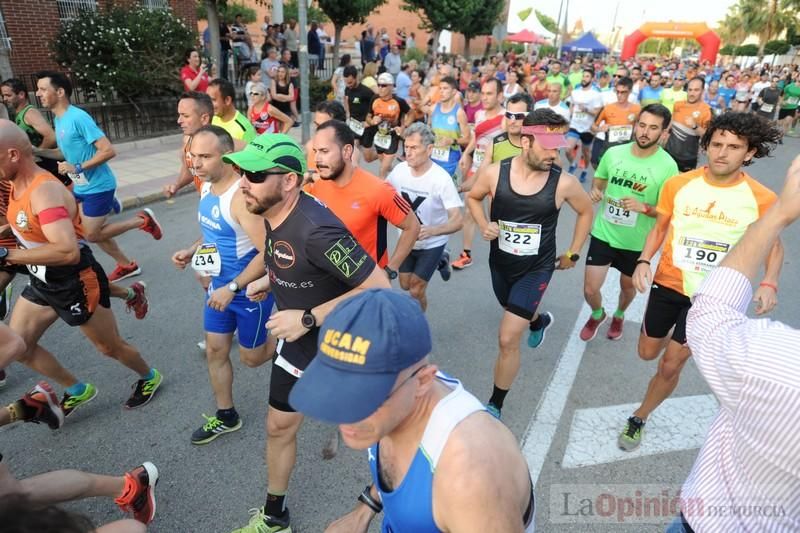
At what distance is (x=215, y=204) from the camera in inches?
127

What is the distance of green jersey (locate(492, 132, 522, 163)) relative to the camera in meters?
5.84

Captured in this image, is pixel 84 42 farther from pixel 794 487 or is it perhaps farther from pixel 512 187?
pixel 794 487

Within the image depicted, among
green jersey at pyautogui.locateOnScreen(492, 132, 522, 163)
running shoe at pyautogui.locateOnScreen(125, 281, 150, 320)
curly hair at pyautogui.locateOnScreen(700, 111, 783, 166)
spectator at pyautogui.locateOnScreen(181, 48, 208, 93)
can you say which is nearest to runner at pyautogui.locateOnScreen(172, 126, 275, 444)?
running shoe at pyautogui.locateOnScreen(125, 281, 150, 320)

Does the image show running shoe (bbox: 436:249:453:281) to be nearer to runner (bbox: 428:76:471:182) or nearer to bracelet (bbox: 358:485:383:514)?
runner (bbox: 428:76:471:182)

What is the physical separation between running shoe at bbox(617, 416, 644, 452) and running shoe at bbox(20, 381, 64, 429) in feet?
12.1

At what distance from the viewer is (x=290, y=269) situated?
249cm

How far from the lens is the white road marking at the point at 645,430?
10.8ft

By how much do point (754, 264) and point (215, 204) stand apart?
2817 mm

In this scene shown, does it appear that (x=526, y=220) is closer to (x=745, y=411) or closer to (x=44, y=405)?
(x=745, y=411)

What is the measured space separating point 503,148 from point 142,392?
439cm

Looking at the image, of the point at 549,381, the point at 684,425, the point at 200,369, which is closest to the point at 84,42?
the point at 200,369

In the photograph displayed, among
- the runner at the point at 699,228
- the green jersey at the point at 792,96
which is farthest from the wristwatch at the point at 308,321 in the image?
the green jersey at the point at 792,96

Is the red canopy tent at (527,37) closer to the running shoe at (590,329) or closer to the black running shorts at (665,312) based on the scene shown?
the running shoe at (590,329)

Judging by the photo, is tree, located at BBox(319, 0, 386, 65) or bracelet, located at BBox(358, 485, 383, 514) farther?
tree, located at BBox(319, 0, 386, 65)
